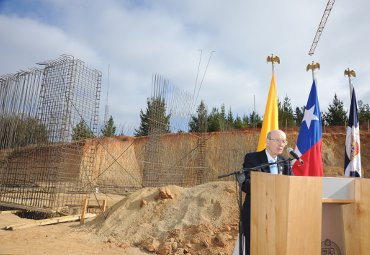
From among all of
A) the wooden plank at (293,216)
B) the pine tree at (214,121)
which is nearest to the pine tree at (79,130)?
the wooden plank at (293,216)

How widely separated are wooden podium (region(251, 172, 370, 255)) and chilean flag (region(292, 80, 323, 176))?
2.82 m

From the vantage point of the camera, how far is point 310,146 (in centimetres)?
491

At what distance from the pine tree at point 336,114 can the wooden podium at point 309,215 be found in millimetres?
22198

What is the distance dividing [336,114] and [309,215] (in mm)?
23371

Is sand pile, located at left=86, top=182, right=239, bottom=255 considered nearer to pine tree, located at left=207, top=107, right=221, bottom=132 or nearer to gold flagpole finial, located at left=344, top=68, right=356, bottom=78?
gold flagpole finial, located at left=344, top=68, right=356, bottom=78

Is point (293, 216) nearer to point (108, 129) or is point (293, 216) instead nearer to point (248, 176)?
point (248, 176)

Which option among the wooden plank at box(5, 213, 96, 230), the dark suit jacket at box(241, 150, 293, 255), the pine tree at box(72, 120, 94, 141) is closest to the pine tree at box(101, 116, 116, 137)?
the pine tree at box(72, 120, 94, 141)

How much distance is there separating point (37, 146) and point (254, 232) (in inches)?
321

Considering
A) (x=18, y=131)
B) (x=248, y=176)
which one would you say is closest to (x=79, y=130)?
(x=18, y=131)

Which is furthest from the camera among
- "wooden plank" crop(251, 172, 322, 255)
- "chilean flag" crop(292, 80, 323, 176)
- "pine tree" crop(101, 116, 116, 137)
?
"pine tree" crop(101, 116, 116, 137)

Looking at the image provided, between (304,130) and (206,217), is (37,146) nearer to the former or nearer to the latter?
(206,217)

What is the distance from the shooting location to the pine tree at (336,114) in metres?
22.2

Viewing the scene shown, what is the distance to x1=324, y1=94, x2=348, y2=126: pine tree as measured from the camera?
2219 centimetres

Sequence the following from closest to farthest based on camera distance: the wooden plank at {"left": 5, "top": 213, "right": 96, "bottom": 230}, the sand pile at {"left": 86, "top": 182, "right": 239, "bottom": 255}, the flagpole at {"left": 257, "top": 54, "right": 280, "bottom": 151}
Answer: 1. the sand pile at {"left": 86, "top": 182, "right": 239, "bottom": 255}
2. the flagpole at {"left": 257, "top": 54, "right": 280, "bottom": 151}
3. the wooden plank at {"left": 5, "top": 213, "right": 96, "bottom": 230}
